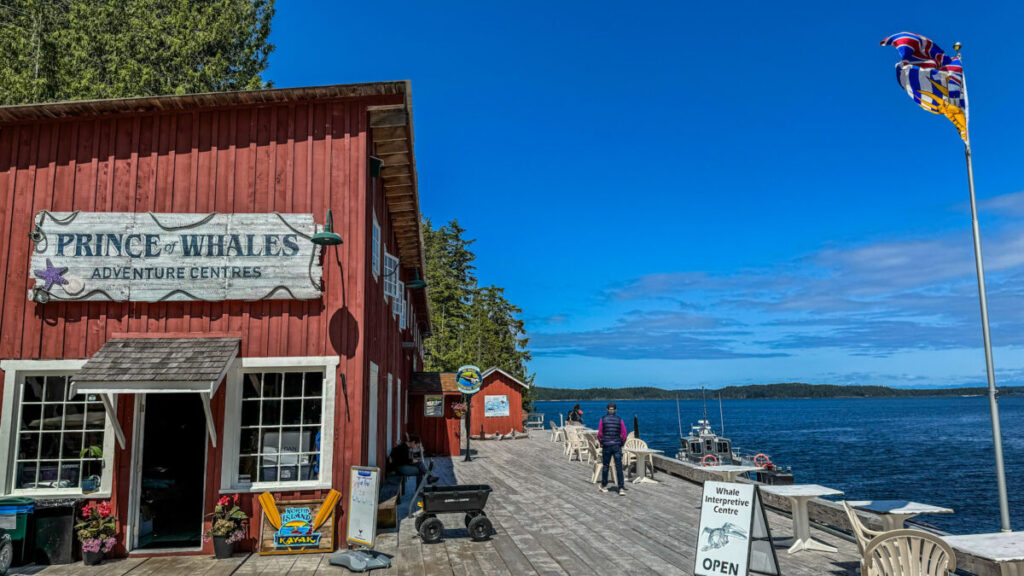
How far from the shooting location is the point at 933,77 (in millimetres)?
8266

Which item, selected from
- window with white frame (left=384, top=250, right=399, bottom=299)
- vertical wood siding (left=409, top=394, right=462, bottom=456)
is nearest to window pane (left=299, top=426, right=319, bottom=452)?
window with white frame (left=384, top=250, right=399, bottom=299)

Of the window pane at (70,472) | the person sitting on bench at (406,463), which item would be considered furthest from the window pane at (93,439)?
the person sitting on bench at (406,463)

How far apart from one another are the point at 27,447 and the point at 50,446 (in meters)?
0.29

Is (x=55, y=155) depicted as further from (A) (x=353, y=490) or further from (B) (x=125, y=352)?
(A) (x=353, y=490)

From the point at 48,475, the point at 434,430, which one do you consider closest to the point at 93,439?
the point at 48,475

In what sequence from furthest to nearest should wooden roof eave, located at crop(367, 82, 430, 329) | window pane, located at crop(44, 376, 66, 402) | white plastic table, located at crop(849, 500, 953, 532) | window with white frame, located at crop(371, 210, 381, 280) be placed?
window with white frame, located at crop(371, 210, 381, 280), wooden roof eave, located at crop(367, 82, 430, 329), window pane, located at crop(44, 376, 66, 402), white plastic table, located at crop(849, 500, 953, 532)

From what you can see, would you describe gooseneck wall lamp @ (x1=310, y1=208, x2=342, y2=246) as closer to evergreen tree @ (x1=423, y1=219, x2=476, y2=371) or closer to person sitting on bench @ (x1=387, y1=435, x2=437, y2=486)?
person sitting on bench @ (x1=387, y1=435, x2=437, y2=486)

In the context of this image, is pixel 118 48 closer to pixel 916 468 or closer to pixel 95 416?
pixel 95 416

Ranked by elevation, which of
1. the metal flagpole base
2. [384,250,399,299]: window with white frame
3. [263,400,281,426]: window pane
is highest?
[384,250,399,299]: window with white frame

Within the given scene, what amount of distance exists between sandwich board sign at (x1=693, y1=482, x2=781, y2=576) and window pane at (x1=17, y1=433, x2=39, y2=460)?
8.15 m

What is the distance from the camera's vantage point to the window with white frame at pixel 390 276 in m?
12.7

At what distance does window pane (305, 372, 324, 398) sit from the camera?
8.67 metres

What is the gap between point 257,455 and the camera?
8.46 metres

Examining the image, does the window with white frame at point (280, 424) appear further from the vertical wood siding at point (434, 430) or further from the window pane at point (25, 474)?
the vertical wood siding at point (434, 430)
